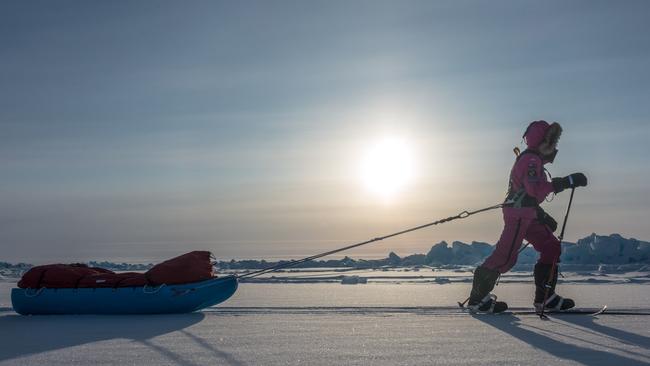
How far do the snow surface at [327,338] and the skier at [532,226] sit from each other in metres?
0.38

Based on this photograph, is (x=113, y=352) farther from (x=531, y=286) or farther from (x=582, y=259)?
(x=582, y=259)

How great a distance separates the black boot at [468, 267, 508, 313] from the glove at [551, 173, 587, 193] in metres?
A: 1.06

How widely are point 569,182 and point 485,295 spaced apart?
1406 millimetres

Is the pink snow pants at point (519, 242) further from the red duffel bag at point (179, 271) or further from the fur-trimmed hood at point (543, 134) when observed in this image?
the red duffel bag at point (179, 271)

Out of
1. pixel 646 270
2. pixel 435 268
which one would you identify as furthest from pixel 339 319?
pixel 435 268

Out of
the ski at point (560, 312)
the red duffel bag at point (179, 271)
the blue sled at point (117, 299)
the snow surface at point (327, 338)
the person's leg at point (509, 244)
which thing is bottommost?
the snow surface at point (327, 338)

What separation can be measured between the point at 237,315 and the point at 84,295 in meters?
1.67

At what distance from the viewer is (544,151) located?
6812 millimetres

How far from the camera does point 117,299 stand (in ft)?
22.1

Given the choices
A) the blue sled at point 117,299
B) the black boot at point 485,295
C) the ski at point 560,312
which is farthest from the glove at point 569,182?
the blue sled at point 117,299

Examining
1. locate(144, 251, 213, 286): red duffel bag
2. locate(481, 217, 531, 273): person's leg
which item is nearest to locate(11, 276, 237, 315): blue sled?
locate(144, 251, 213, 286): red duffel bag

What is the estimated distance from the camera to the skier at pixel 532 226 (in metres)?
6.54

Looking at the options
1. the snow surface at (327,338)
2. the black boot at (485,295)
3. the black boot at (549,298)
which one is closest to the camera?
the snow surface at (327,338)

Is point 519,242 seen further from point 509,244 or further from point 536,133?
point 536,133
